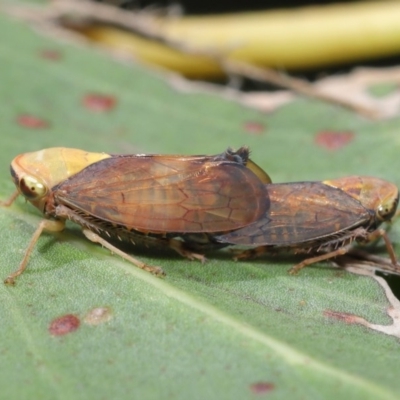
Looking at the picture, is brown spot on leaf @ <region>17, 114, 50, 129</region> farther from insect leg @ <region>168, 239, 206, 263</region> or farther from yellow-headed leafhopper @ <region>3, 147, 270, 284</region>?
insect leg @ <region>168, 239, 206, 263</region>

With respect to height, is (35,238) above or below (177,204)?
below

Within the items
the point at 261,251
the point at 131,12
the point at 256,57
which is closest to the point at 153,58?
the point at 131,12

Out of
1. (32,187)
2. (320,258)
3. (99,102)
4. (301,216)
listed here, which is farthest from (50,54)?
(320,258)

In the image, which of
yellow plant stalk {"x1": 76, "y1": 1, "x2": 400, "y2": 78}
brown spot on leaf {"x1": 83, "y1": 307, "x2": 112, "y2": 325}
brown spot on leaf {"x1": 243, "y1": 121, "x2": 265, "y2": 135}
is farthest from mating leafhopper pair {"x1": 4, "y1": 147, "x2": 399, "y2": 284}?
yellow plant stalk {"x1": 76, "y1": 1, "x2": 400, "y2": 78}

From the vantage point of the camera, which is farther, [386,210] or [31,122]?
[31,122]

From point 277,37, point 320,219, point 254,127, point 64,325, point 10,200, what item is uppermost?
point 277,37

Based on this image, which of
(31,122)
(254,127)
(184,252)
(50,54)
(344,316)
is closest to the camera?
(344,316)

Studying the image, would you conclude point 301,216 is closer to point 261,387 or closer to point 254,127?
point 261,387
